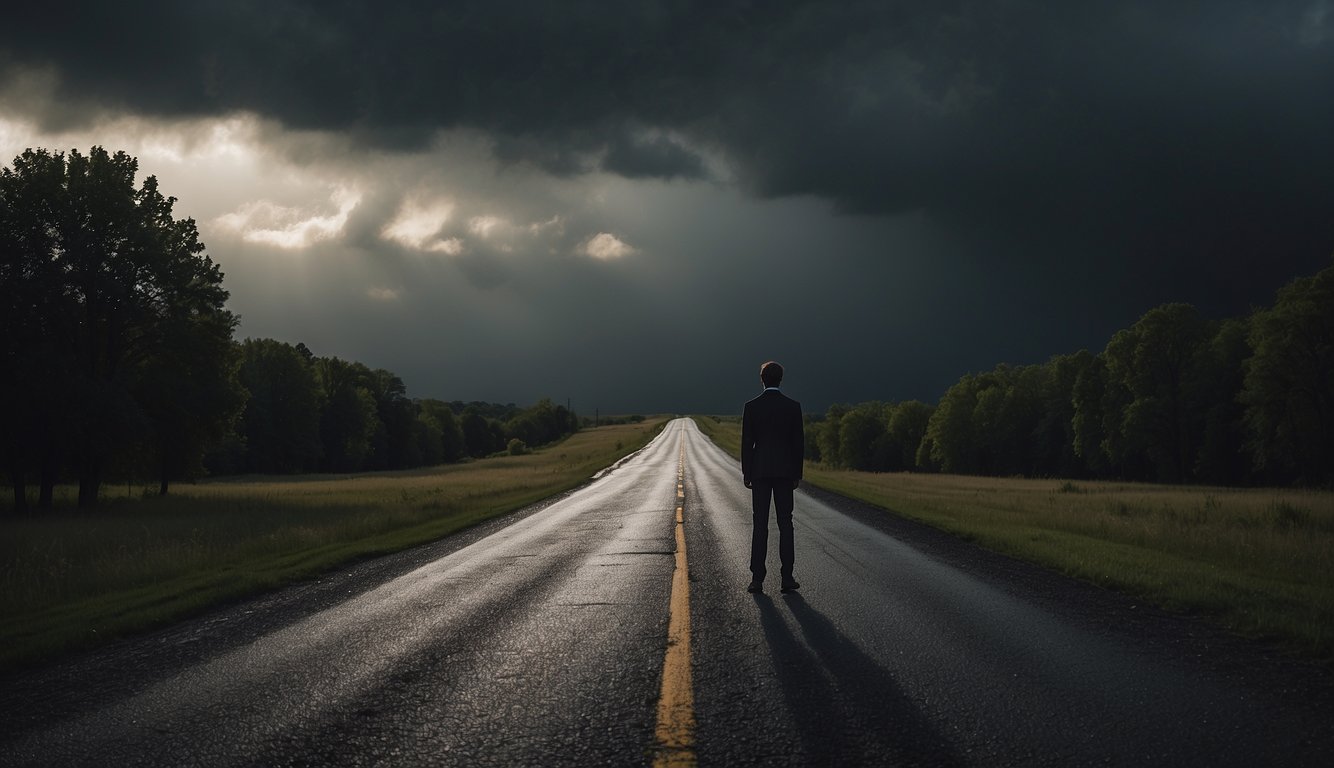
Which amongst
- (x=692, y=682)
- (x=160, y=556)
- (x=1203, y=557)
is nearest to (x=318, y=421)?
(x=160, y=556)

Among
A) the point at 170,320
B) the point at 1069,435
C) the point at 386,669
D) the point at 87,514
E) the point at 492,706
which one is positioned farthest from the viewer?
the point at 1069,435

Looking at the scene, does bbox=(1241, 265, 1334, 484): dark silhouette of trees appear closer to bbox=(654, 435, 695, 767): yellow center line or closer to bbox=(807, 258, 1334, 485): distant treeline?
bbox=(807, 258, 1334, 485): distant treeline

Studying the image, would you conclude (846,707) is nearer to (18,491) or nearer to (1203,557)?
(1203,557)

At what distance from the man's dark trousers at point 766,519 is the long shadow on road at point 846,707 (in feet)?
6.29

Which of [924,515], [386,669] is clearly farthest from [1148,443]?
[386,669]

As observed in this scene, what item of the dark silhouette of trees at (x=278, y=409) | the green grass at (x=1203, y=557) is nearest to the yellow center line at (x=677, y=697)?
the green grass at (x=1203, y=557)

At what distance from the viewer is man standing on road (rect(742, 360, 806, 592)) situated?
336 inches

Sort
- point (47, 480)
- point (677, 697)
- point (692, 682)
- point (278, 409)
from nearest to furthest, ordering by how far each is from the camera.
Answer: point (677, 697) < point (692, 682) < point (47, 480) < point (278, 409)

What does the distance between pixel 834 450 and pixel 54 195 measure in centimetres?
10053

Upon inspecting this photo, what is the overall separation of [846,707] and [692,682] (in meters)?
1.08

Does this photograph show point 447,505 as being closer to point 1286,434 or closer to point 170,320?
point 170,320

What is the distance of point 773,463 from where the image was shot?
8578 mm

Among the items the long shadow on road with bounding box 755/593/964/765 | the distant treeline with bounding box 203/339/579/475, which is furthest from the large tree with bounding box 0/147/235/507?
the long shadow on road with bounding box 755/593/964/765

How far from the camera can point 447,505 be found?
77.9 ft
